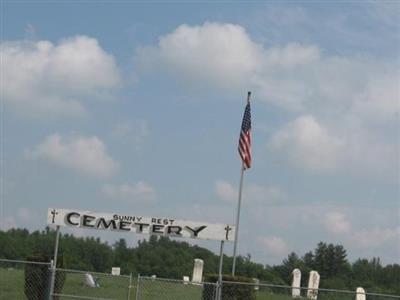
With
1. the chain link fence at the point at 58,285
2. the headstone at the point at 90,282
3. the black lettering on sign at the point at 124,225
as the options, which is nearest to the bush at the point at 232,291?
the chain link fence at the point at 58,285

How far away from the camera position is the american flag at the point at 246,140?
827 inches

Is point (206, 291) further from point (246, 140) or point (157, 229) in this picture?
point (246, 140)

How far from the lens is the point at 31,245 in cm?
7900

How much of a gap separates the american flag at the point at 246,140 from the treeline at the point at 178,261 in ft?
135

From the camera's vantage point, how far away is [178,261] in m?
70.9

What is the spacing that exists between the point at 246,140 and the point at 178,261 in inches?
2008

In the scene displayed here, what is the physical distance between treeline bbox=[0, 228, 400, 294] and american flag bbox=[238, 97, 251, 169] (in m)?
41.1

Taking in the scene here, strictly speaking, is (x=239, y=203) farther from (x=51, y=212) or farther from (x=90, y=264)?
(x=90, y=264)

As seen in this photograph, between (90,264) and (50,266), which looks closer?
(50,266)

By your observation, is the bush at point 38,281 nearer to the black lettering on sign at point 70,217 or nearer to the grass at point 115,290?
the black lettering on sign at point 70,217

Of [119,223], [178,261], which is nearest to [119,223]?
[119,223]

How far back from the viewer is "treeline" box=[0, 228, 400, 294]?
68.8m

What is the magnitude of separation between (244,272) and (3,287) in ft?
151

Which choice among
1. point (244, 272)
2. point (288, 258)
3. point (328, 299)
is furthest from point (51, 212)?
point (288, 258)
